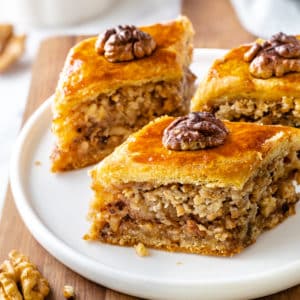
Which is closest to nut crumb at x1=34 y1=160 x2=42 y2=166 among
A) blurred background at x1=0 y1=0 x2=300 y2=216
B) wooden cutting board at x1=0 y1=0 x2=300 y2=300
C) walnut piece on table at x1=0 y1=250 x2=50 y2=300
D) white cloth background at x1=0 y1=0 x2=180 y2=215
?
wooden cutting board at x1=0 y1=0 x2=300 y2=300

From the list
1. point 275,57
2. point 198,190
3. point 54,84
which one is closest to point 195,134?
point 198,190

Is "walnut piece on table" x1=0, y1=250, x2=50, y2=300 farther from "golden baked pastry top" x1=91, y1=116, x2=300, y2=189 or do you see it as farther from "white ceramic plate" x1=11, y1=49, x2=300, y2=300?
"golden baked pastry top" x1=91, y1=116, x2=300, y2=189

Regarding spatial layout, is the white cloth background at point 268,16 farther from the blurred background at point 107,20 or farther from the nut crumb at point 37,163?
the nut crumb at point 37,163

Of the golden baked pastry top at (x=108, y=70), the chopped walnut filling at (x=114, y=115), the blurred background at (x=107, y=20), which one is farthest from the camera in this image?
the blurred background at (x=107, y=20)

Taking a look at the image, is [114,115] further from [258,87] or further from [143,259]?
[143,259]

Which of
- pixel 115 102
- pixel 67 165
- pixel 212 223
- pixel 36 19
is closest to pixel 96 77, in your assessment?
→ pixel 115 102

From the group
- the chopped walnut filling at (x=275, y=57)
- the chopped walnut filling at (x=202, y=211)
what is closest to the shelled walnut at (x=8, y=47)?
the chopped walnut filling at (x=275, y=57)

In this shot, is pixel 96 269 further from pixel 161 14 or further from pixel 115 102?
pixel 161 14
